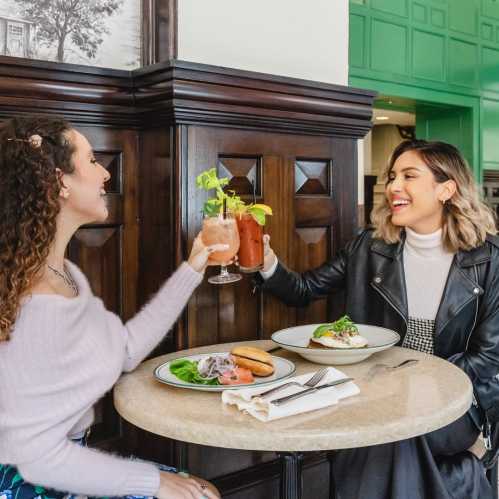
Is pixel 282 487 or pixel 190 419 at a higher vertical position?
pixel 190 419

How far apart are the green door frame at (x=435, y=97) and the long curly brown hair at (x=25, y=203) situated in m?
4.39

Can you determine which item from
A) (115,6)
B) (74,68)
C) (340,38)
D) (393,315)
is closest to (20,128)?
(74,68)

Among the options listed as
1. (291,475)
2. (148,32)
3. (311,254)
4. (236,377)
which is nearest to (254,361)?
(236,377)

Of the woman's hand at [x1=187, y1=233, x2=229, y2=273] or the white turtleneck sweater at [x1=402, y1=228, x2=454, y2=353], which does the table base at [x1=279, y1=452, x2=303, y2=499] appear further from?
the white turtleneck sweater at [x1=402, y1=228, x2=454, y2=353]

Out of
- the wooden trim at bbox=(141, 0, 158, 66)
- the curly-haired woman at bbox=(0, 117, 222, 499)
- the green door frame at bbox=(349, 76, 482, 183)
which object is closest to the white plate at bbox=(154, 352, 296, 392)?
the curly-haired woman at bbox=(0, 117, 222, 499)

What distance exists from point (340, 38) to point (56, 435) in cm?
224

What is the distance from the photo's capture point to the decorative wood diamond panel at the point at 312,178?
2.52m

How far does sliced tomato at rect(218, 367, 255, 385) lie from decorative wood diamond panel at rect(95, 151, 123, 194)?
894 millimetres

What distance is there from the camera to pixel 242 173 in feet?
7.68

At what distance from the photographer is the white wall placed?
2.55 meters

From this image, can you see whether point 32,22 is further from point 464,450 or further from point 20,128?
point 464,450

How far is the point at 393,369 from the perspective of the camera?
175cm

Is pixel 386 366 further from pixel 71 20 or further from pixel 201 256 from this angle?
pixel 71 20

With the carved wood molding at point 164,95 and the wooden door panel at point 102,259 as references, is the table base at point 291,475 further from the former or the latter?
the carved wood molding at point 164,95
